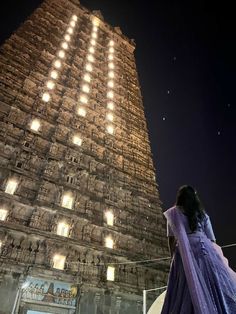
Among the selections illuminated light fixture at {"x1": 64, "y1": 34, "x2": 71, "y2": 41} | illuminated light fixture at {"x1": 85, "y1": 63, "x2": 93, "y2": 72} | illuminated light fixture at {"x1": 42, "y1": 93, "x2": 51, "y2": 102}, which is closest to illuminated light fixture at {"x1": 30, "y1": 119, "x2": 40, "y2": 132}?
illuminated light fixture at {"x1": 42, "y1": 93, "x2": 51, "y2": 102}

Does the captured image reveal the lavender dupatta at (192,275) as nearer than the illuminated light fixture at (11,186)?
Yes

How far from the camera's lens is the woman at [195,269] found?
7.68ft

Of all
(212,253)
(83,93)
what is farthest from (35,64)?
(212,253)

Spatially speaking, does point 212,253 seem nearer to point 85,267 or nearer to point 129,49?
point 85,267

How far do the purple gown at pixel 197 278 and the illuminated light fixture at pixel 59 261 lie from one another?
15042 millimetres

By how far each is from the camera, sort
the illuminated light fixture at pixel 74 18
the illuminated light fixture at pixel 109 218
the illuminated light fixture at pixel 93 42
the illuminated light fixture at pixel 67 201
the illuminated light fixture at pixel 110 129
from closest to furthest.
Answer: the illuminated light fixture at pixel 67 201 < the illuminated light fixture at pixel 109 218 < the illuminated light fixture at pixel 110 129 < the illuminated light fixture at pixel 93 42 < the illuminated light fixture at pixel 74 18

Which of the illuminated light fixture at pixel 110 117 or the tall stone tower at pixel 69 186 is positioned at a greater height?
the illuminated light fixture at pixel 110 117

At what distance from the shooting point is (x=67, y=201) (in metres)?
19.6

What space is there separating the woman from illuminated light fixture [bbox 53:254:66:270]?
14957 millimetres

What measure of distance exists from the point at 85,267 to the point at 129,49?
38.6 metres

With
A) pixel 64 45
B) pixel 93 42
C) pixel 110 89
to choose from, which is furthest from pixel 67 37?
pixel 110 89

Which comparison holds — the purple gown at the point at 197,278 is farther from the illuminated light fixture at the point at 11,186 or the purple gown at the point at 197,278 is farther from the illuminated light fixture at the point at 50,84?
the illuminated light fixture at the point at 50,84

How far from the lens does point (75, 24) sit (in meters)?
38.6

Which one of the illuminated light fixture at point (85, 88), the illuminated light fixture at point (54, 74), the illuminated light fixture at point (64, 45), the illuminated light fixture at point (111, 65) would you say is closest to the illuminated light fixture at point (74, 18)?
the illuminated light fixture at point (64, 45)
